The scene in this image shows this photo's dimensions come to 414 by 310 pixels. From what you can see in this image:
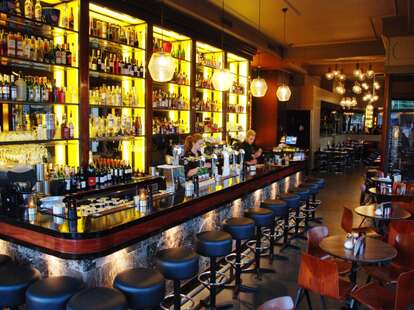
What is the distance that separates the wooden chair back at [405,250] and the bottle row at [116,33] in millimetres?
4219

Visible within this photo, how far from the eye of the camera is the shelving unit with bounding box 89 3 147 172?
518cm

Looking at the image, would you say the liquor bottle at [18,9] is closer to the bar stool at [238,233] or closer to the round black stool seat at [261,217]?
the bar stool at [238,233]

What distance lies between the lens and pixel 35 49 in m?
4.40

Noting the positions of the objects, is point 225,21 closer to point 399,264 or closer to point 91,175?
point 91,175

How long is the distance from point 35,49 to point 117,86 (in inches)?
55.1

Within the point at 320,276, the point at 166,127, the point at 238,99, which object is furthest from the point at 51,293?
the point at 238,99

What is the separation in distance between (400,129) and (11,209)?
25.6 ft

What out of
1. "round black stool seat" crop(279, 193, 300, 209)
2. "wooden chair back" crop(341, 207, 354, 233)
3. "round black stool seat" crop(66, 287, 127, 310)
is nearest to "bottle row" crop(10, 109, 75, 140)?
"round black stool seat" crop(66, 287, 127, 310)

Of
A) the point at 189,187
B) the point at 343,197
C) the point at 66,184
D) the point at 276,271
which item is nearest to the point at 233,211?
the point at 276,271

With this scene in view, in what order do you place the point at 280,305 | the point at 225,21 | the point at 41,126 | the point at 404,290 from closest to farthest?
the point at 280,305 < the point at 404,290 < the point at 41,126 < the point at 225,21

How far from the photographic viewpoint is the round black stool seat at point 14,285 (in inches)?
102

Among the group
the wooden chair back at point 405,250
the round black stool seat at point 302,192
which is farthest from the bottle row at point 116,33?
the wooden chair back at point 405,250

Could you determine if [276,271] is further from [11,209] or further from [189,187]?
[11,209]

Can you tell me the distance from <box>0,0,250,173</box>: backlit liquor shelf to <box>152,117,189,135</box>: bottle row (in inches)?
0.7
